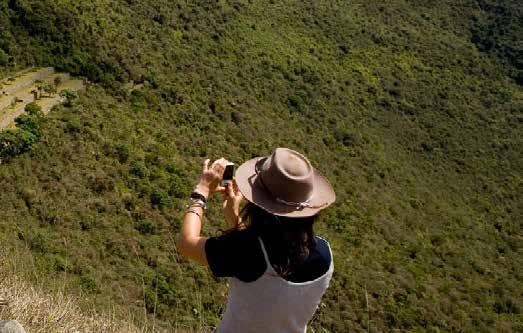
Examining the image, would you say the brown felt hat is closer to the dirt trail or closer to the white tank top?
the white tank top

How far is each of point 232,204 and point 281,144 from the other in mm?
25462

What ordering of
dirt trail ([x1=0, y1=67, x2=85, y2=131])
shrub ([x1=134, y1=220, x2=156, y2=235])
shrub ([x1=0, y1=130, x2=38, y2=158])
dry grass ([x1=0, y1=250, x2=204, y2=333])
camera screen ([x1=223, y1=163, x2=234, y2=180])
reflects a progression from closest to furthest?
camera screen ([x1=223, y1=163, x2=234, y2=180])
dry grass ([x1=0, y1=250, x2=204, y2=333])
shrub ([x1=0, y1=130, x2=38, y2=158])
shrub ([x1=134, y1=220, x2=156, y2=235])
dirt trail ([x1=0, y1=67, x2=85, y2=131])

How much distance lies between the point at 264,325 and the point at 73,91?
769 inches

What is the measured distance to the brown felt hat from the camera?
243 centimetres

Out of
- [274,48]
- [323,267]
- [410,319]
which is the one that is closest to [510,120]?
[274,48]

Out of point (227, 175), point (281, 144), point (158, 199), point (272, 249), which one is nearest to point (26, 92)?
point (158, 199)

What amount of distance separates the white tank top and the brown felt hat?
0.59 ft

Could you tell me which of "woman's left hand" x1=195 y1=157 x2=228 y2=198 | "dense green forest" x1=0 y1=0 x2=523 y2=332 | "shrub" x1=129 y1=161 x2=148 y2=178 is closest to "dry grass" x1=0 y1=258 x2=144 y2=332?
"dense green forest" x1=0 y1=0 x2=523 y2=332

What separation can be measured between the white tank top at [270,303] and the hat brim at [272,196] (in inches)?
6.4

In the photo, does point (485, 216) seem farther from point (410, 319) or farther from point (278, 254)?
point (278, 254)

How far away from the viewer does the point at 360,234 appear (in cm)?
2472

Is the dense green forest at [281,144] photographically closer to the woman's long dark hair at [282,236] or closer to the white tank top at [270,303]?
the white tank top at [270,303]

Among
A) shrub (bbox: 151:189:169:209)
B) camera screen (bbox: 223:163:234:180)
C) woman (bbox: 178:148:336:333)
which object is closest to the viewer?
woman (bbox: 178:148:336:333)

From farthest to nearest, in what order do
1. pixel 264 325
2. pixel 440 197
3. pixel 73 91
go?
1. pixel 440 197
2. pixel 73 91
3. pixel 264 325
